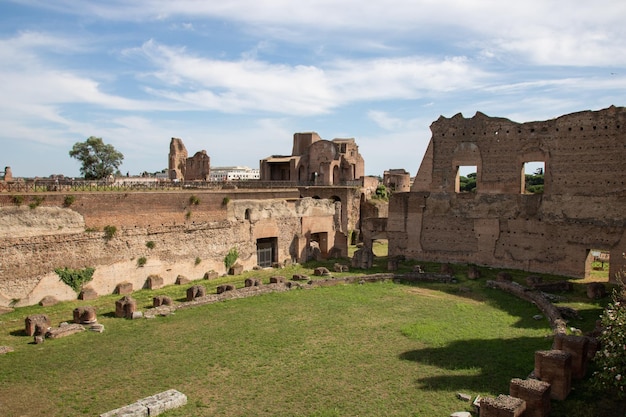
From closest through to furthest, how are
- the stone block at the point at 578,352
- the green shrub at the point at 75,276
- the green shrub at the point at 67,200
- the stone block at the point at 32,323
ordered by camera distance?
the stone block at the point at 578,352 < the stone block at the point at 32,323 < the green shrub at the point at 75,276 < the green shrub at the point at 67,200

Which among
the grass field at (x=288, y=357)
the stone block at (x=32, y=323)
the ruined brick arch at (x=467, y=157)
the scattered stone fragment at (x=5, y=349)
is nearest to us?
the grass field at (x=288, y=357)

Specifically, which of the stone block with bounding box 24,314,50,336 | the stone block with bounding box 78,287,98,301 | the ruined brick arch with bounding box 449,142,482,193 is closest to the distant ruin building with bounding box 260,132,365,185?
the ruined brick arch with bounding box 449,142,482,193

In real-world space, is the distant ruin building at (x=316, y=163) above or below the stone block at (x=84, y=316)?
above

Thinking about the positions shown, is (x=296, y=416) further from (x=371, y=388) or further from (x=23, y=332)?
(x=23, y=332)

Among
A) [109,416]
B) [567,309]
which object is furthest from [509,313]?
[109,416]

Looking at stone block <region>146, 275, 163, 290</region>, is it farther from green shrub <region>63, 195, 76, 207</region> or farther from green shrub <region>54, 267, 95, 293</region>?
green shrub <region>63, 195, 76, 207</region>

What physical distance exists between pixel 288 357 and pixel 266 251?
1159 centimetres

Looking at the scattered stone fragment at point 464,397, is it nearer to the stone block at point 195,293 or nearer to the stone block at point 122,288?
the stone block at point 195,293

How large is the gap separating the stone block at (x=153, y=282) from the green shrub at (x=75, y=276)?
199 centimetres

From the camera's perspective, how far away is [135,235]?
672 inches

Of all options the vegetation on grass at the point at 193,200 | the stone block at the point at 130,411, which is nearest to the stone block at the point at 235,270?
the vegetation on grass at the point at 193,200

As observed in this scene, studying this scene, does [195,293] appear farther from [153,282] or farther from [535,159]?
[535,159]

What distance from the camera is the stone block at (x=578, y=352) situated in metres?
8.85

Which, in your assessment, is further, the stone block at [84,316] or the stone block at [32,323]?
the stone block at [84,316]
